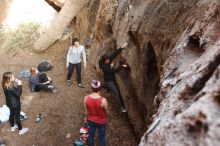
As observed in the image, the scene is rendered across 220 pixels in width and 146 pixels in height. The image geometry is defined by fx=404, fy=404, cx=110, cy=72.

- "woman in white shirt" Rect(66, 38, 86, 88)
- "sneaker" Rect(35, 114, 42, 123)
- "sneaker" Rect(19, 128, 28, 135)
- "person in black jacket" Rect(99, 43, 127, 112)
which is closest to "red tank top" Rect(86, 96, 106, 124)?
"person in black jacket" Rect(99, 43, 127, 112)

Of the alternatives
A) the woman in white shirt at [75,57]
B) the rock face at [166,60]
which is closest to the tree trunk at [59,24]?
the rock face at [166,60]

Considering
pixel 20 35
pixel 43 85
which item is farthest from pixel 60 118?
→ pixel 20 35

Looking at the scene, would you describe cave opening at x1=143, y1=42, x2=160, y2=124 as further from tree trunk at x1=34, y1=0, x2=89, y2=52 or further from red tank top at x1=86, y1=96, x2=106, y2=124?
tree trunk at x1=34, y1=0, x2=89, y2=52

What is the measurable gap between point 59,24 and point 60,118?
5020mm

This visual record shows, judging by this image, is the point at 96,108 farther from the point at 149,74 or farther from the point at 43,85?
the point at 43,85

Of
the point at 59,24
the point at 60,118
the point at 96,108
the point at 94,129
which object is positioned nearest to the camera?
the point at 96,108

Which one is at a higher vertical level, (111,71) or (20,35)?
(20,35)

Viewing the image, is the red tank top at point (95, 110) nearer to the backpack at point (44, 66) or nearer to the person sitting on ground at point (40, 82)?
the person sitting on ground at point (40, 82)

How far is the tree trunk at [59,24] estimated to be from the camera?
1444 cm

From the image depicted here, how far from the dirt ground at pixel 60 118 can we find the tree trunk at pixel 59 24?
5.37 feet

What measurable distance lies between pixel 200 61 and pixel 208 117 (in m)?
1.76

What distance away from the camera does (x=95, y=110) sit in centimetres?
809

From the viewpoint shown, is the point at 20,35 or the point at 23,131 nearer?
the point at 23,131

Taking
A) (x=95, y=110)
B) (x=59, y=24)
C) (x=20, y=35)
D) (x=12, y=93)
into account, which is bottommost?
(x=95, y=110)
